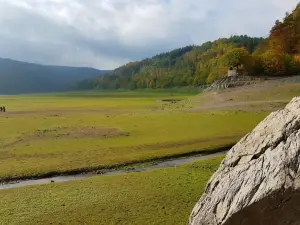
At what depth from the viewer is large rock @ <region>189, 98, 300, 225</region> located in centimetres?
1191

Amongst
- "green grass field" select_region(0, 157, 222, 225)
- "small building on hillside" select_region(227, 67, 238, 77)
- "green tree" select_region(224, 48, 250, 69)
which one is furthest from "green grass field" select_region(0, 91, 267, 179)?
"green tree" select_region(224, 48, 250, 69)

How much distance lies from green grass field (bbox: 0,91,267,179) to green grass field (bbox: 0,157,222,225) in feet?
27.1

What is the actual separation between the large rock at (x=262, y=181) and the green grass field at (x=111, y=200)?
9.13 metres

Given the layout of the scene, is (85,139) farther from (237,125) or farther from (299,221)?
(299,221)

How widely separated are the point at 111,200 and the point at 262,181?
17.0 metres

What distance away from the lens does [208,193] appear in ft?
51.6

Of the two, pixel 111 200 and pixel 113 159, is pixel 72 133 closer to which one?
pixel 113 159

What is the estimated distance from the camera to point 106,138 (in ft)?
185

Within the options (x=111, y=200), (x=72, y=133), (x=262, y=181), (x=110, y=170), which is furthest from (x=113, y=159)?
(x=262, y=181)

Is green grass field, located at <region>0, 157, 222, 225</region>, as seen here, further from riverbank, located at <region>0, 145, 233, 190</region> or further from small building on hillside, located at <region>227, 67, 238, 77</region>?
small building on hillside, located at <region>227, 67, 238, 77</region>

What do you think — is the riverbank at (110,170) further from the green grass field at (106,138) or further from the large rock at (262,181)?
the large rock at (262,181)

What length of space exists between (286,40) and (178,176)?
463 feet

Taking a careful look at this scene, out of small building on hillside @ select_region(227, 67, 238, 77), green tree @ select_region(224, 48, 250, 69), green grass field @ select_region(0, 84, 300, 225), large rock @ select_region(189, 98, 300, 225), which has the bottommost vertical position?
green grass field @ select_region(0, 84, 300, 225)

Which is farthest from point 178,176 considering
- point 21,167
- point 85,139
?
point 85,139
